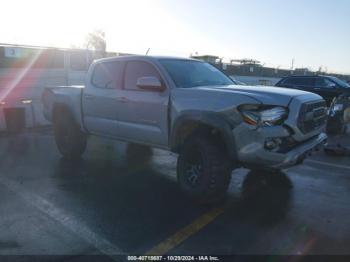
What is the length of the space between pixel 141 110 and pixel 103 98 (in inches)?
43.1

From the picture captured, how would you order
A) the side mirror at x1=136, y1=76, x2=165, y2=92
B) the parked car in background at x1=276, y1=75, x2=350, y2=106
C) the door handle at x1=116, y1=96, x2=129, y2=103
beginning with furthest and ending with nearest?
the parked car in background at x1=276, y1=75, x2=350, y2=106, the door handle at x1=116, y1=96, x2=129, y2=103, the side mirror at x1=136, y1=76, x2=165, y2=92

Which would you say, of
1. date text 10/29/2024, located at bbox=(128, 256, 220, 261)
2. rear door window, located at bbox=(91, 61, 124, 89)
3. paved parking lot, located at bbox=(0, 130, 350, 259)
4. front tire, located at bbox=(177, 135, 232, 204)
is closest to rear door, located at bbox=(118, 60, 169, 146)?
rear door window, located at bbox=(91, 61, 124, 89)

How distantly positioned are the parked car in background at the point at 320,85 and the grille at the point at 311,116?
40.4 feet

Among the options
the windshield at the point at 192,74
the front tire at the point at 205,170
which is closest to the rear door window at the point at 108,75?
the windshield at the point at 192,74

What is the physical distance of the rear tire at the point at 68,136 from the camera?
25.0 ft

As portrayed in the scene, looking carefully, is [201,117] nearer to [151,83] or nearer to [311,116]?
[151,83]

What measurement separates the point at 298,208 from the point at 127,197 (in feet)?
7.40

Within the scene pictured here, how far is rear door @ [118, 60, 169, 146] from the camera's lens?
221 inches

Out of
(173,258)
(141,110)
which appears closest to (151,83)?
Result: (141,110)

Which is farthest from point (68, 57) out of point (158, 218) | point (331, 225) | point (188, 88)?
point (331, 225)

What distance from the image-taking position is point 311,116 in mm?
5031

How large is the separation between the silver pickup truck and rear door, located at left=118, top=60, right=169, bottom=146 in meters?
0.01

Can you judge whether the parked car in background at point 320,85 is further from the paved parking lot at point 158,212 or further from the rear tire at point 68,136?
the rear tire at point 68,136

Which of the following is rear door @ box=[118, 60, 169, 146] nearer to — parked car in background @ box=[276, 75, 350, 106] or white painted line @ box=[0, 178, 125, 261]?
white painted line @ box=[0, 178, 125, 261]
